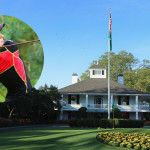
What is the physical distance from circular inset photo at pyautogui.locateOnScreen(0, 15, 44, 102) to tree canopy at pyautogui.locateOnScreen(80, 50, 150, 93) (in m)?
63.7

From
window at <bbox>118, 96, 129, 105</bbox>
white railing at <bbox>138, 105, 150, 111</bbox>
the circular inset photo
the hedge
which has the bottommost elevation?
the hedge

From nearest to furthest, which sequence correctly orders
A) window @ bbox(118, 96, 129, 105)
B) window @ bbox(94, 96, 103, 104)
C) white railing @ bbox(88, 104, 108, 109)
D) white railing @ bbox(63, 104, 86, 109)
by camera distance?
white railing @ bbox(88, 104, 108, 109) < white railing @ bbox(63, 104, 86, 109) < window @ bbox(118, 96, 129, 105) < window @ bbox(94, 96, 103, 104)

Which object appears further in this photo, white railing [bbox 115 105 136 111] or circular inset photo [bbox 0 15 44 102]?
white railing [bbox 115 105 136 111]

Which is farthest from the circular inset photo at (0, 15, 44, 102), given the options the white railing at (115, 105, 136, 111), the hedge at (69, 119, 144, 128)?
the white railing at (115, 105, 136, 111)

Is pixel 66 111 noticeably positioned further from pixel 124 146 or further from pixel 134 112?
pixel 124 146

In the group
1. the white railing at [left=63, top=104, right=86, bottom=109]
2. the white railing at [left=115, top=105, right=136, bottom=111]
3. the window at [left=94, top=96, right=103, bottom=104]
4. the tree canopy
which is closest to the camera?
the white railing at [left=115, top=105, right=136, bottom=111]

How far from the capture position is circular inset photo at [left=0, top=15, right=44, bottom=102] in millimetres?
4961

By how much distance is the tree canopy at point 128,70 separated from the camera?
2695 inches

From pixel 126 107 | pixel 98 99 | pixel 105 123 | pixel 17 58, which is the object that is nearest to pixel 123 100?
pixel 126 107

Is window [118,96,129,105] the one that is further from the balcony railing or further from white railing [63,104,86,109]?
white railing [63,104,86,109]

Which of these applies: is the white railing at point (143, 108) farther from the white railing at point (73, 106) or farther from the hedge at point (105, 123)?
the hedge at point (105, 123)

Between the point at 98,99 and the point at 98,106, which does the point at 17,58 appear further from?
the point at 98,99

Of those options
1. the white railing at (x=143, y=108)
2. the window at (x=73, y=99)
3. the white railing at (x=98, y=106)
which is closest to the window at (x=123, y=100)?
the white railing at (x=143, y=108)

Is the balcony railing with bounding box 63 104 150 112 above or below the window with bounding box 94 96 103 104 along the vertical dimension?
below
